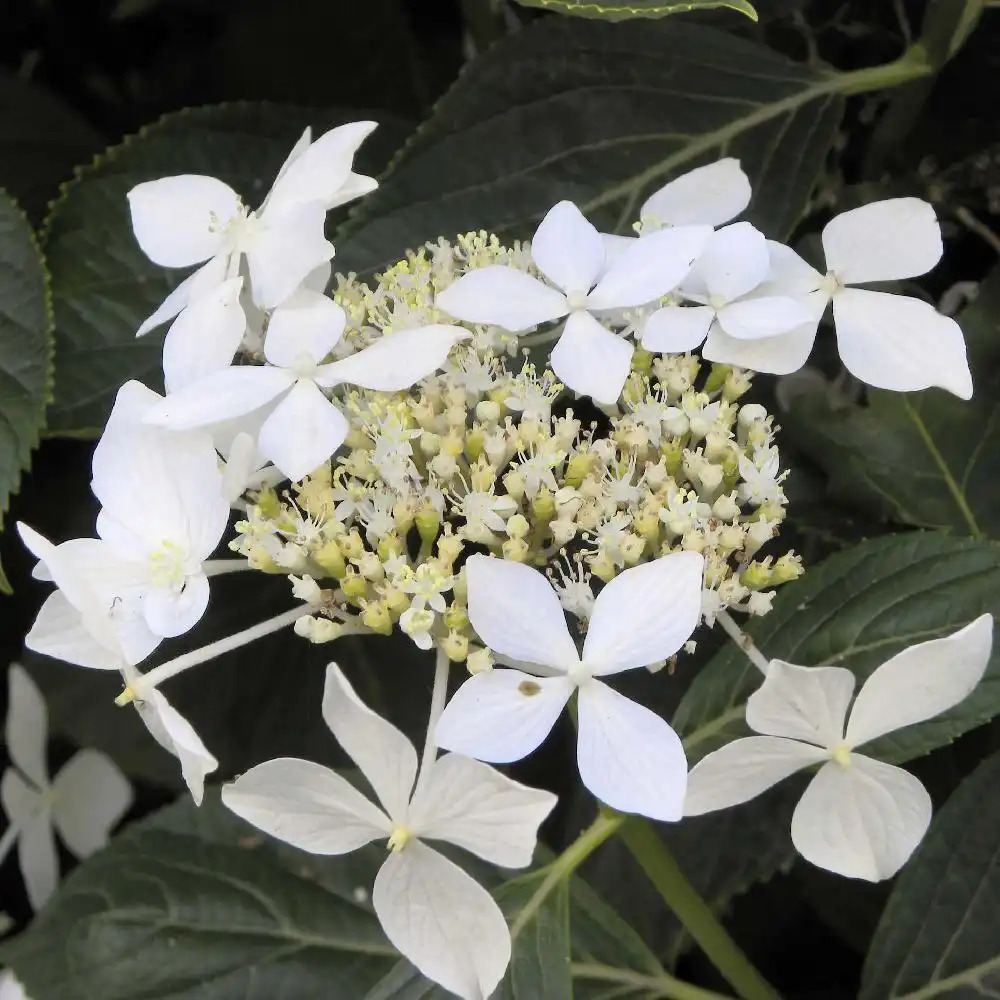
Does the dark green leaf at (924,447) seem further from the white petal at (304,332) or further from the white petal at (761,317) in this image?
the white petal at (304,332)

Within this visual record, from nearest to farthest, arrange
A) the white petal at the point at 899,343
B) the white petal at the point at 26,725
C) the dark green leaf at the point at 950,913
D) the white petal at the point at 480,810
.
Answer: the white petal at the point at 480,810, the white petal at the point at 899,343, the dark green leaf at the point at 950,913, the white petal at the point at 26,725

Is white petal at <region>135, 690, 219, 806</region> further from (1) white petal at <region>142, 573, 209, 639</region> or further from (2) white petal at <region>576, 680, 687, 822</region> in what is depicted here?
(2) white petal at <region>576, 680, 687, 822</region>

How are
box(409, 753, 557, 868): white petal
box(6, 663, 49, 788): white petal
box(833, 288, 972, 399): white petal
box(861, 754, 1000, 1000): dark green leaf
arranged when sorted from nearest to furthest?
box(409, 753, 557, 868): white petal, box(833, 288, 972, 399): white petal, box(861, 754, 1000, 1000): dark green leaf, box(6, 663, 49, 788): white petal

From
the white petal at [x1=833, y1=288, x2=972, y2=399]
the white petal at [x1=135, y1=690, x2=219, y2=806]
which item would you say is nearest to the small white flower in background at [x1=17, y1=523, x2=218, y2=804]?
the white petal at [x1=135, y1=690, x2=219, y2=806]

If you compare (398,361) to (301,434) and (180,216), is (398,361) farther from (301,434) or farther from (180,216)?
(180,216)

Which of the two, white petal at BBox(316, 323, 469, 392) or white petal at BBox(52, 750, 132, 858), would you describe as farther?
white petal at BBox(52, 750, 132, 858)

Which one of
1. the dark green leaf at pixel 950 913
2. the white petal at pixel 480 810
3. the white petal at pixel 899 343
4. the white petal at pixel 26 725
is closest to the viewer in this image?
the white petal at pixel 480 810

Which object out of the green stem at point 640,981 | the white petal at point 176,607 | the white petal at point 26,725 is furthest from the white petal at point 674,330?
the white petal at point 26,725

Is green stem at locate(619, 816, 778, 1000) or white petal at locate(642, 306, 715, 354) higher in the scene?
white petal at locate(642, 306, 715, 354)
